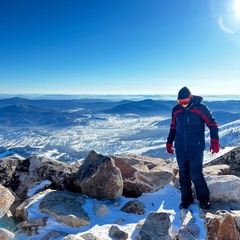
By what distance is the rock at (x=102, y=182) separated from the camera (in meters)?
7.16

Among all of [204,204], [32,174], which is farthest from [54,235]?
[204,204]

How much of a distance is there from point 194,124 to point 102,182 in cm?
317

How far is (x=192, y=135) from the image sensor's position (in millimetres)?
6504

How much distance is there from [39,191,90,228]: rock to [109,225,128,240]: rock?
69cm

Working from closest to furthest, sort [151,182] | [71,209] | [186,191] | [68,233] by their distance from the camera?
[68,233] → [71,209] → [186,191] → [151,182]

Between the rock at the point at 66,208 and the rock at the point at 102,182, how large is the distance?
33 cm

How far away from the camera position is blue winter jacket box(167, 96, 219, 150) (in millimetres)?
6348

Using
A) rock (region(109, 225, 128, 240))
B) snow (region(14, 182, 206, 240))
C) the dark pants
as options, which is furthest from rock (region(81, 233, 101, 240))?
the dark pants

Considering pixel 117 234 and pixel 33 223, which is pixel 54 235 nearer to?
pixel 33 223

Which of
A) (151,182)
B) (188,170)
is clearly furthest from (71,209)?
(188,170)

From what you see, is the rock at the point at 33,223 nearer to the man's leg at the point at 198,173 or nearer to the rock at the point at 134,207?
the rock at the point at 134,207

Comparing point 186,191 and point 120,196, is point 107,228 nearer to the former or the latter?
point 120,196

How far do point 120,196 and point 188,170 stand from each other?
2170 millimetres

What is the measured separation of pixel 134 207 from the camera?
6590mm
